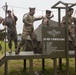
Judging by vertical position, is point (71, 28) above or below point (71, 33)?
above

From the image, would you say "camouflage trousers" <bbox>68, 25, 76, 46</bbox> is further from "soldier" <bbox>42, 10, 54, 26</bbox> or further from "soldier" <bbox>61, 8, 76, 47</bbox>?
"soldier" <bbox>42, 10, 54, 26</bbox>

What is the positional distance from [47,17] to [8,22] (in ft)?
6.33

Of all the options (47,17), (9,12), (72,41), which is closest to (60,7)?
(47,17)

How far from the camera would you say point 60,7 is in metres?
12.2

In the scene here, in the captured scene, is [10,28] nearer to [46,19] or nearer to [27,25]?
[27,25]

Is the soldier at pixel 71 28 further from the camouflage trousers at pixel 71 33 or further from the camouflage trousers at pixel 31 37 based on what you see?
the camouflage trousers at pixel 31 37

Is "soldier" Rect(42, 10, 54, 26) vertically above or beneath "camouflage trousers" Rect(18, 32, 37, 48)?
above

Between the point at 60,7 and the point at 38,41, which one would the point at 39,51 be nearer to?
the point at 38,41

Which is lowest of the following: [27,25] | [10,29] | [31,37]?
[31,37]

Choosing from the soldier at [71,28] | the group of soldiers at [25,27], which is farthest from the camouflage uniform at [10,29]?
the soldier at [71,28]

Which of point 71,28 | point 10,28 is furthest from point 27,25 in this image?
point 71,28

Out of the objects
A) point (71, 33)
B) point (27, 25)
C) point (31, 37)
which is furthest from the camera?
point (71, 33)

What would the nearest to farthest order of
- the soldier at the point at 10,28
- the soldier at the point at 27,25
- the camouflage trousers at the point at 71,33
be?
the soldier at the point at 10,28
the soldier at the point at 27,25
the camouflage trousers at the point at 71,33

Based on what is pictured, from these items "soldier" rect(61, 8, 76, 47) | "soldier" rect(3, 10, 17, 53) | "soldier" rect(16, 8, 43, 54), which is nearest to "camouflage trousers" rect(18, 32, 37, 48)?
"soldier" rect(16, 8, 43, 54)
